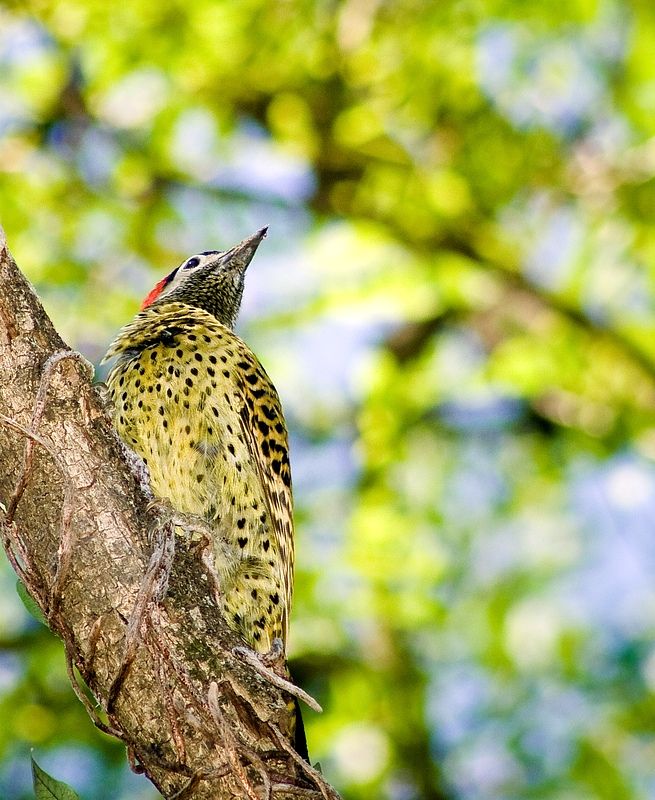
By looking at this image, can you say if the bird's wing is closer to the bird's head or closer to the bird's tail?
the bird's tail

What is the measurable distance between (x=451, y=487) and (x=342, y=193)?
260 centimetres

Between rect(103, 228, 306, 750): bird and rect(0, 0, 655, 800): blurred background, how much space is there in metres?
3.45

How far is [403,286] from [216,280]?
3003 mm

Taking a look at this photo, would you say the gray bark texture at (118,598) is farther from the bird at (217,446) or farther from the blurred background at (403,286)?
the blurred background at (403,286)

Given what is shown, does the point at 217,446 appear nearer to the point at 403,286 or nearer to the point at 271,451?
the point at 271,451

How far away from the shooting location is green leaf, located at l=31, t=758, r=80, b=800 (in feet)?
8.18

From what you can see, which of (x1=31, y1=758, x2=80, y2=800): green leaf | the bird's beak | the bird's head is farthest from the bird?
(x1=31, y1=758, x2=80, y2=800): green leaf

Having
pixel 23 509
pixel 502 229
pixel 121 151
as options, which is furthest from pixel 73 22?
pixel 23 509

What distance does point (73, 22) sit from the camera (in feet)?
27.1

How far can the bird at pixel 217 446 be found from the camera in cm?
420

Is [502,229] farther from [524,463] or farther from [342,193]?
[524,463]

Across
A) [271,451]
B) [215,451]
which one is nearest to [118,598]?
[215,451]

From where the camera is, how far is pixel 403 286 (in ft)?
28.7

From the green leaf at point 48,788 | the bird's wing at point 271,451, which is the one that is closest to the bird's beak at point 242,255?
the bird's wing at point 271,451
